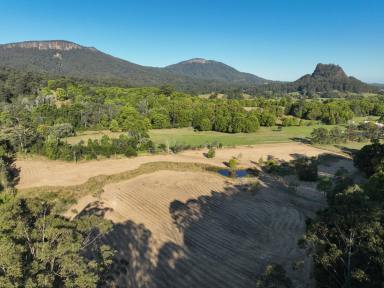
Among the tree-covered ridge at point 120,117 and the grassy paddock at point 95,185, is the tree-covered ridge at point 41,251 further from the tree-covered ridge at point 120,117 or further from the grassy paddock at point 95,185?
the tree-covered ridge at point 120,117

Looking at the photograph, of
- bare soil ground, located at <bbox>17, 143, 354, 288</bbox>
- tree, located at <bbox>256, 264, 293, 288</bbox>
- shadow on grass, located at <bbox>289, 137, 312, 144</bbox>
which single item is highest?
tree, located at <bbox>256, 264, 293, 288</bbox>

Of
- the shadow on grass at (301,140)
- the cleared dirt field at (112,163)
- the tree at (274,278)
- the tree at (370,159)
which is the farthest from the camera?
the shadow on grass at (301,140)

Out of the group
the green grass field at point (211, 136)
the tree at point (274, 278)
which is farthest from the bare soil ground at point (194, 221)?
the green grass field at point (211, 136)

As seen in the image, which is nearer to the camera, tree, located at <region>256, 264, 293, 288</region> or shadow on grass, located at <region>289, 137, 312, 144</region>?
tree, located at <region>256, 264, 293, 288</region>

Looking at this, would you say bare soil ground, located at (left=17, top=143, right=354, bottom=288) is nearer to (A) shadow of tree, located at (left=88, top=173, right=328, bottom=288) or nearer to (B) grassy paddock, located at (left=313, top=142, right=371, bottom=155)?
(A) shadow of tree, located at (left=88, top=173, right=328, bottom=288)

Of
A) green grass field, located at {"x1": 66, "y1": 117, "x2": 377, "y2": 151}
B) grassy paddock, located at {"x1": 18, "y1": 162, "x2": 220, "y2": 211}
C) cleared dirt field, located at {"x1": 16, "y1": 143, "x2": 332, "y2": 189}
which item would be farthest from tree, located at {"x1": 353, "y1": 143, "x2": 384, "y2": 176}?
grassy paddock, located at {"x1": 18, "y1": 162, "x2": 220, "y2": 211}

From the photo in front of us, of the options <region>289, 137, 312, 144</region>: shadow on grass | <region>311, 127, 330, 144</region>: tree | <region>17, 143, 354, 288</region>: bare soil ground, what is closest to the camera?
<region>17, 143, 354, 288</region>: bare soil ground

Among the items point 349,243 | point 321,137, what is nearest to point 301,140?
point 321,137
